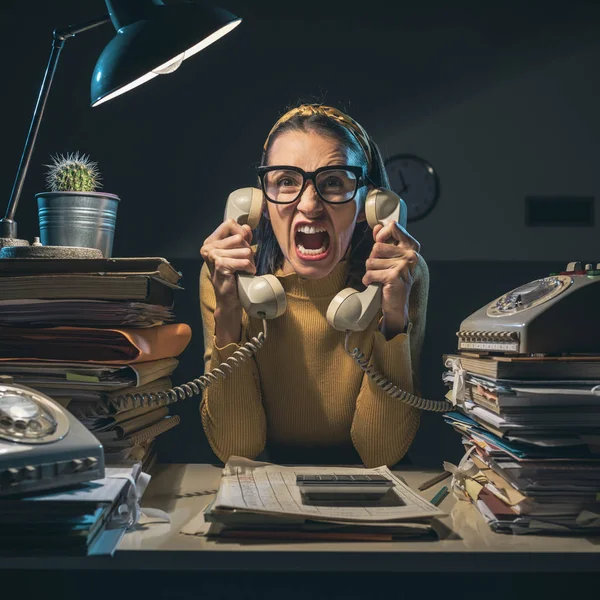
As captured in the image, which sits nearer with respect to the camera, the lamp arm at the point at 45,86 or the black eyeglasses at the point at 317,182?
the black eyeglasses at the point at 317,182

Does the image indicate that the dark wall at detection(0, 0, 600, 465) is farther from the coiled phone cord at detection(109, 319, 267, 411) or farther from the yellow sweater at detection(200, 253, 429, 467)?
the coiled phone cord at detection(109, 319, 267, 411)

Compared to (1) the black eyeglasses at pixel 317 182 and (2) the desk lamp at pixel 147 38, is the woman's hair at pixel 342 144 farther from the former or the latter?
(2) the desk lamp at pixel 147 38

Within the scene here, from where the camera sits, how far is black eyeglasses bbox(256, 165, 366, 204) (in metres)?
1.34

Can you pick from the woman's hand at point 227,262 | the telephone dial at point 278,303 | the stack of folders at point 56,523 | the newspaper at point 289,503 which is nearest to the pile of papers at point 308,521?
the newspaper at point 289,503

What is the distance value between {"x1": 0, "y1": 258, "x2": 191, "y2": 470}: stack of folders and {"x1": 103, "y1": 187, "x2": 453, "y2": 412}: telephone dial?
0.46ft

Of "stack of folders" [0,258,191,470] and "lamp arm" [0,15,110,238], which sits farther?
"lamp arm" [0,15,110,238]

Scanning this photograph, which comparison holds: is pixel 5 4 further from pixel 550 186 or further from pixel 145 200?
pixel 550 186

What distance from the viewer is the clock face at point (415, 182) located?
2.67m

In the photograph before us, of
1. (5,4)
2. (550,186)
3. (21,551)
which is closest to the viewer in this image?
(21,551)

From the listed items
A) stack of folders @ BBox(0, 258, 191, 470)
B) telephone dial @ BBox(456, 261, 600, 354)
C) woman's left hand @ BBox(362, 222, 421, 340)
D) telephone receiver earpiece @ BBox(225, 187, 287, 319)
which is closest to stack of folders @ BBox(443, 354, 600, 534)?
telephone dial @ BBox(456, 261, 600, 354)

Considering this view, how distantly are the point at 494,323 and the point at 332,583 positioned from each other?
51cm

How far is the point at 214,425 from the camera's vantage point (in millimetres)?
1433

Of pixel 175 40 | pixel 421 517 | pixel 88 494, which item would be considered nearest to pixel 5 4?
pixel 175 40

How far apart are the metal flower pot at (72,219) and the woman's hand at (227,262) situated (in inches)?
9.9
